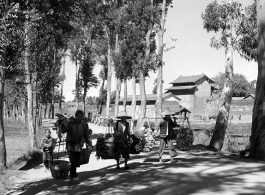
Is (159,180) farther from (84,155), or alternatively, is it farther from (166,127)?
(166,127)

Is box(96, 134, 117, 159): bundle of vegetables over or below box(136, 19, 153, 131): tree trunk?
below

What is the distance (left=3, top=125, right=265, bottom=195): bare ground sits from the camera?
28.8ft

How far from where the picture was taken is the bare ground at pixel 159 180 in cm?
878

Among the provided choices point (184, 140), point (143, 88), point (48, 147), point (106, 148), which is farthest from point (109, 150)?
point (143, 88)

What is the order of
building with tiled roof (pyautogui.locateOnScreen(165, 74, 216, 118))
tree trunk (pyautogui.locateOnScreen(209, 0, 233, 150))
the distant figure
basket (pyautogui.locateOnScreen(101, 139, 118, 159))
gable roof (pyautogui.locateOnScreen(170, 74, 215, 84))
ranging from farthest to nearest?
gable roof (pyautogui.locateOnScreen(170, 74, 215, 84))
building with tiled roof (pyautogui.locateOnScreen(165, 74, 216, 118))
tree trunk (pyautogui.locateOnScreen(209, 0, 233, 150))
the distant figure
basket (pyautogui.locateOnScreen(101, 139, 118, 159))

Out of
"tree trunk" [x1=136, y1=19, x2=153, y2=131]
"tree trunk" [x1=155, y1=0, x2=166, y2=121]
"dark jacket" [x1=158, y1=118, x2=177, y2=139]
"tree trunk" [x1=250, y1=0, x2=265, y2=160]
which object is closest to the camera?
"dark jacket" [x1=158, y1=118, x2=177, y2=139]

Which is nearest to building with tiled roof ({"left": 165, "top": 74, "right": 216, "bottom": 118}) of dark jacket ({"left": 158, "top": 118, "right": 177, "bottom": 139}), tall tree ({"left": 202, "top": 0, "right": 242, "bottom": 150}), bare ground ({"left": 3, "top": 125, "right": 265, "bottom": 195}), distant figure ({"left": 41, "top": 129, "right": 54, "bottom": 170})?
tall tree ({"left": 202, "top": 0, "right": 242, "bottom": 150})

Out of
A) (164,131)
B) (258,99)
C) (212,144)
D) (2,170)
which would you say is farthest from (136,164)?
(212,144)

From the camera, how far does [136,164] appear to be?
13539 mm

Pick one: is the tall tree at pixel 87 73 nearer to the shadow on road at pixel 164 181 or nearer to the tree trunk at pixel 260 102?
the tree trunk at pixel 260 102

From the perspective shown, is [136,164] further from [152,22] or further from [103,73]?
[103,73]

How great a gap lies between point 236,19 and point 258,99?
7133 millimetres

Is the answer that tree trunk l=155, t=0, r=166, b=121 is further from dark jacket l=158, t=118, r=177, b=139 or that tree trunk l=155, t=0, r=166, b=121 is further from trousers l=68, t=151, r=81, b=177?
trousers l=68, t=151, r=81, b=177

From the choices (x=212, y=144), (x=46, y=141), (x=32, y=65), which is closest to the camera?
(x=46, y=141)
